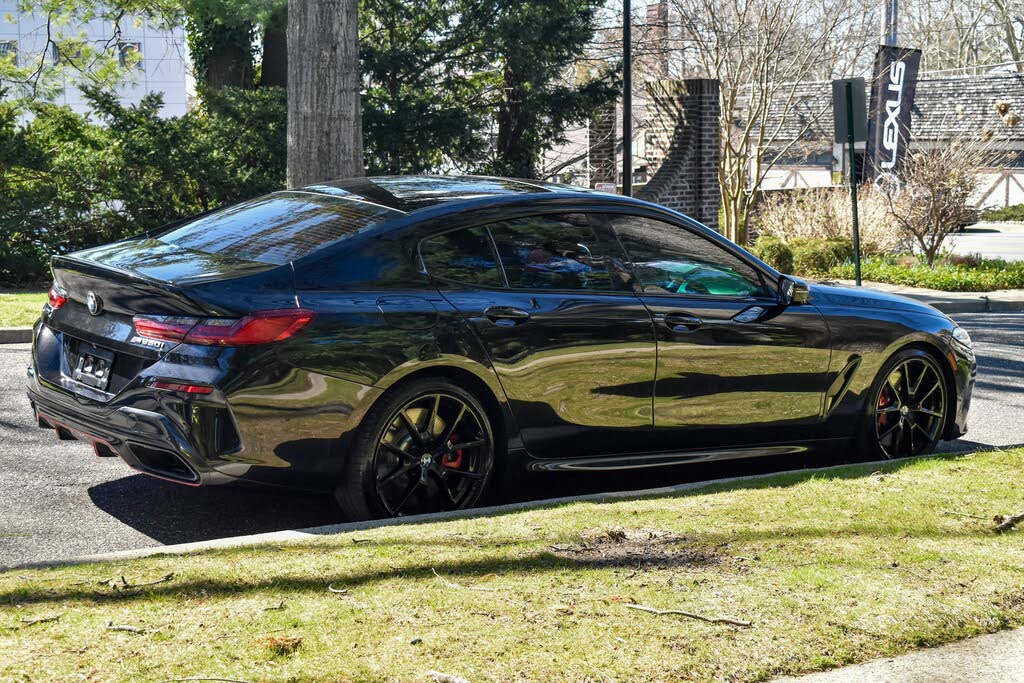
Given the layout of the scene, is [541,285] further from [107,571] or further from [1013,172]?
[1013,172]

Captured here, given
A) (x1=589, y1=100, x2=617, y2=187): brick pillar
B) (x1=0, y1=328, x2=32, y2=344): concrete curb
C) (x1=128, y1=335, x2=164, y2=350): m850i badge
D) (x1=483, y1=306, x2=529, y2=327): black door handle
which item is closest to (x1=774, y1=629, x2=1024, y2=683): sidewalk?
(x1=483, y1=306, x2=529, y2=327): black door handle

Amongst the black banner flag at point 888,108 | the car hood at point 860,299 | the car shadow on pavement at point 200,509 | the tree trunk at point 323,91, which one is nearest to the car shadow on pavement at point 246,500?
the car shadow on pavement at point 200,509

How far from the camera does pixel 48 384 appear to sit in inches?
231

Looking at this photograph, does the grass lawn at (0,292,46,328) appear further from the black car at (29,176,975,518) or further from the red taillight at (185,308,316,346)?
the red taillight at (185,308,316,346)

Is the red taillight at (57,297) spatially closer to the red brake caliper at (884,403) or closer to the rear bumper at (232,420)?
the rear bumper at (232,420)

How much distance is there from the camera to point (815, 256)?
21750 millimetres

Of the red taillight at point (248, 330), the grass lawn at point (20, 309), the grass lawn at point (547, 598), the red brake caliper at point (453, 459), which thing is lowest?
the grass lawn at point (547, 598)

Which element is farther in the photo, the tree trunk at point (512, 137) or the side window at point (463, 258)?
the tree trunk at point (512, 137)

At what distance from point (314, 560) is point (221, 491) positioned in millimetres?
1890

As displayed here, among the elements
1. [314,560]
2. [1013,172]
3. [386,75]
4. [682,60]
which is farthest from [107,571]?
[1013,172]

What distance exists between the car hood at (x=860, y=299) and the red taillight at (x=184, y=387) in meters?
3.49

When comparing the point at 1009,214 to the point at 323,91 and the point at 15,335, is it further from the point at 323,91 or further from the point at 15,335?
the point at 15,335

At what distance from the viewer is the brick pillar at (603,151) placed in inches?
1063

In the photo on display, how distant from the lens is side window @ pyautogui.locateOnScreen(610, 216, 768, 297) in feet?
21.4
